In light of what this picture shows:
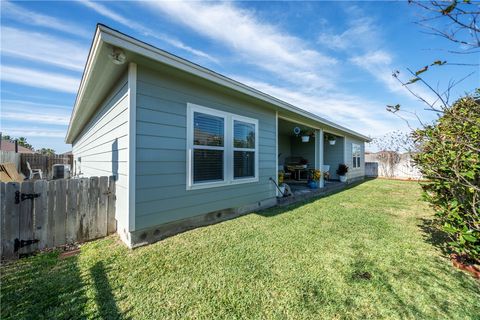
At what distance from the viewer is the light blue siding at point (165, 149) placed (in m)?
3.01

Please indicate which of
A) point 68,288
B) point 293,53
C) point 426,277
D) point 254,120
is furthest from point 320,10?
point 68,288

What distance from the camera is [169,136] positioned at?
129 inches

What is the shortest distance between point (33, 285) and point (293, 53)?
7490 millimetres

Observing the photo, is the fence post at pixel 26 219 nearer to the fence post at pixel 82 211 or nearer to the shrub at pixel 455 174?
the fence post at pixel 82 211

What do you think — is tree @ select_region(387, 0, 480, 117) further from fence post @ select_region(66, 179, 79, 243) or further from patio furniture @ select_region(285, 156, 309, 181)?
patio furniture @ select_region(285, 156, 309, 181)

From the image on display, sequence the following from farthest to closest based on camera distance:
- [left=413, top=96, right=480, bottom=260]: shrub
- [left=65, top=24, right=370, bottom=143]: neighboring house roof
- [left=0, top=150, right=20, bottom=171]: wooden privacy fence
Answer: [left=0, top=150, right=20, bottom=171]: wooden privacy fence < [left=65, top=24, right=370, bottom=143]: neighboring house roof < [left=413, top=96, right=480, bottom=260]: shrub

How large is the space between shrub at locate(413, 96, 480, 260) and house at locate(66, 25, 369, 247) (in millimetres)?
3102

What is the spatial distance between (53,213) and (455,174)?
5563 millimetres

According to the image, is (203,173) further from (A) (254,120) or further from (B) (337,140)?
(B) (337,140)

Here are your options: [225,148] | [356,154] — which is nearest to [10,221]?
[225,148]

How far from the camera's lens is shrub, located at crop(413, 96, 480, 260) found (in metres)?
2.31

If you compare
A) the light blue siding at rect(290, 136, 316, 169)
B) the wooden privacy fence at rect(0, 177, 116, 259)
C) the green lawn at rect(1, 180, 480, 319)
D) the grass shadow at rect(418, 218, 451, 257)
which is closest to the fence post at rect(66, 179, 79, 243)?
the wooden privacy fence at rect(0, 177, 116, 259)

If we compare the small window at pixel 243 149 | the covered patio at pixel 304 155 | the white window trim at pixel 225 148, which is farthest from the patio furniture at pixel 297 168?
the small window at pixel 243 149

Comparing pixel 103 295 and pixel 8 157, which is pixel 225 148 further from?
pixel 8 157
